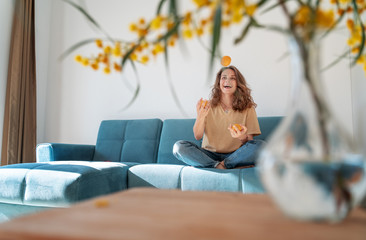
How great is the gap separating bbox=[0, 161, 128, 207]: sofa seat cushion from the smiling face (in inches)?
42.6

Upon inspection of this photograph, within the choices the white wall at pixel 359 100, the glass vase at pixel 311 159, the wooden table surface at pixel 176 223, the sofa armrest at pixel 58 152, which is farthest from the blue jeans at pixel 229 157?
the glass vase at pixel 311 159

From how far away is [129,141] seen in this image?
3.10m

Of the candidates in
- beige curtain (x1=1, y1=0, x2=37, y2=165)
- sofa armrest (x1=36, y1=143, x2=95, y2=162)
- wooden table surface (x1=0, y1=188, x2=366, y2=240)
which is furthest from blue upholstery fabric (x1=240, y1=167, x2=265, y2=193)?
beige curtain (x1=1, y1=0, x2=37, y2=165)

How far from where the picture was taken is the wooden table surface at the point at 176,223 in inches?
20.3

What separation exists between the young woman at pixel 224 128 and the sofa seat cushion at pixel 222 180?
0.16m

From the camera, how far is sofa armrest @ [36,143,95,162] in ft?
8.99

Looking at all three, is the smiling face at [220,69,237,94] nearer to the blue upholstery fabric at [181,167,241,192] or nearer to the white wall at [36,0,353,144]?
the white wall at [36,0,353,144]

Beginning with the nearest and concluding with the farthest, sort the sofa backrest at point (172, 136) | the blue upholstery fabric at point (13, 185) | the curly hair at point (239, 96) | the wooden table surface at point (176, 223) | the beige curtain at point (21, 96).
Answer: the wooden table surface at point (176, 223), the blue upholstery fabric at point (13, 185), the curly hair at point (239, 96), the sofa backrest at point (172, 136), the beige curtain at point (21, 96)

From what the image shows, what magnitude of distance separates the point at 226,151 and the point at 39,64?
2634 millimetres

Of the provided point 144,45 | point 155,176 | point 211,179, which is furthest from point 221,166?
point 144,45

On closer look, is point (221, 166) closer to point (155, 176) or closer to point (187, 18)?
point (155, 176)

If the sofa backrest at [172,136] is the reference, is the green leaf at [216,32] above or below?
above

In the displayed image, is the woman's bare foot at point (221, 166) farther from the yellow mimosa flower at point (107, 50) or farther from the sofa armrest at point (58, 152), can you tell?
the yellow mimosa flower at point (107, 50)

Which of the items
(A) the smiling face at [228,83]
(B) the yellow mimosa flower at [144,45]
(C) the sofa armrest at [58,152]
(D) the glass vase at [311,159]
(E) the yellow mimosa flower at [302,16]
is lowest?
(C) the sofa armrest at [58,152]
